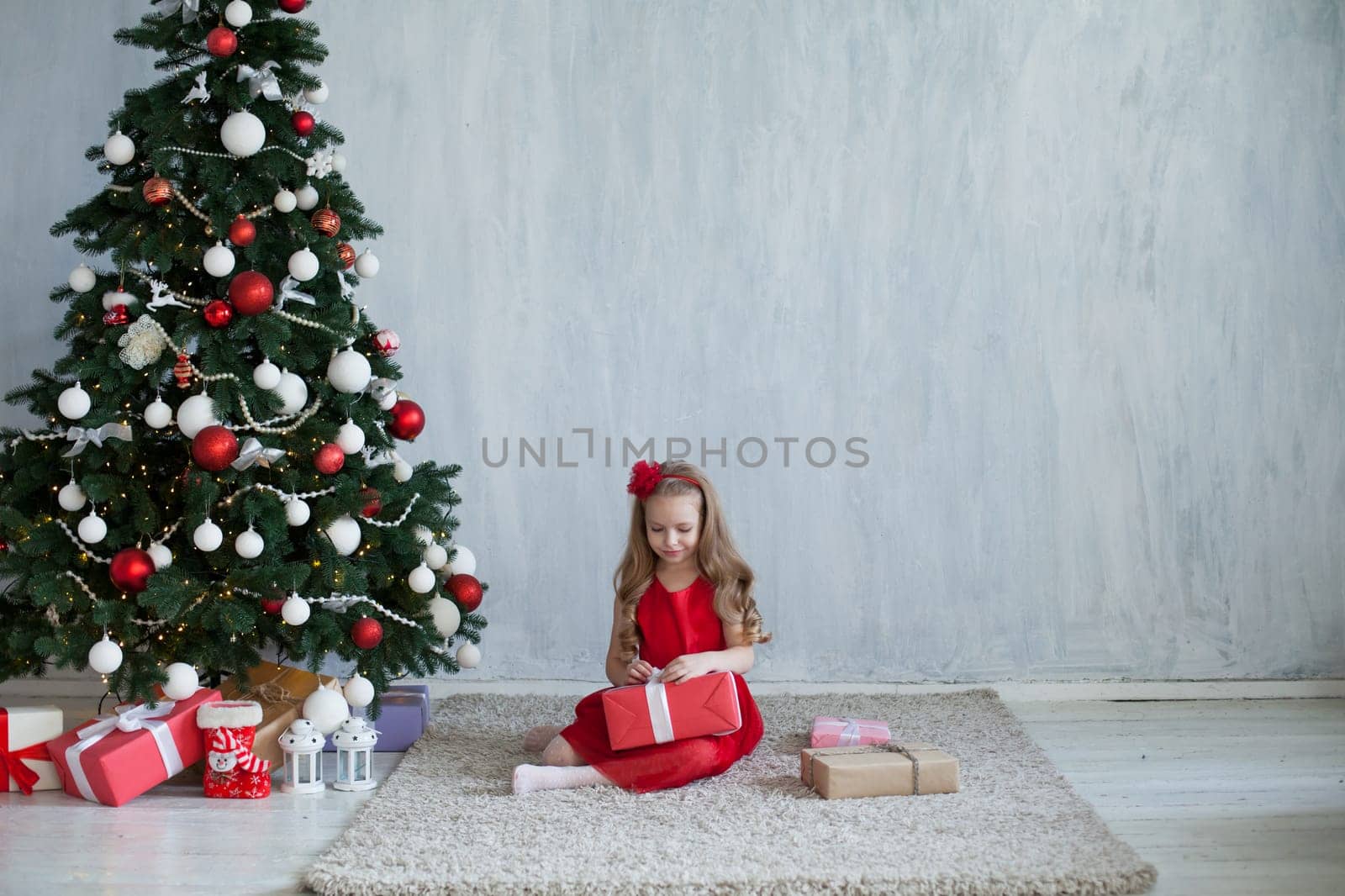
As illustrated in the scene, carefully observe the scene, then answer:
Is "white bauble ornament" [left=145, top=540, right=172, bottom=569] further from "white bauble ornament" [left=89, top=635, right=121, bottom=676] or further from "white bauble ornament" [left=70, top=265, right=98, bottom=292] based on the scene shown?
"white bauble ornament" [left=70, top=265, right=98, bottom=292]

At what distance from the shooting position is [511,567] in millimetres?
3215

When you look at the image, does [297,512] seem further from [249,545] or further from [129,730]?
[129,730]

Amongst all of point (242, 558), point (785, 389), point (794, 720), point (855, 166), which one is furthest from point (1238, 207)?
point (242, 558)

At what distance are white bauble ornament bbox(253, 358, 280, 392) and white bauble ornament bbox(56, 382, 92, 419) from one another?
317 millimetres

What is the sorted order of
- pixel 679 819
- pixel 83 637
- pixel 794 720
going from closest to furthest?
pixel 679 819 → pixel 83 637 → pixel 794 720

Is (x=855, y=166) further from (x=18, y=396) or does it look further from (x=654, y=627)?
(x=18, y=396)

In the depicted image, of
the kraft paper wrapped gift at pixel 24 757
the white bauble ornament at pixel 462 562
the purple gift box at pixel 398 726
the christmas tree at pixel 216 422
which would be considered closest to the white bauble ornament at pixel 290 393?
the christmas tree at pixel 216 422

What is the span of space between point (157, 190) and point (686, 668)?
1403 millimetres

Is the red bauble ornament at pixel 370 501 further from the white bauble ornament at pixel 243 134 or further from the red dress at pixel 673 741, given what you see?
the white bauble ornament at pixel 243 134

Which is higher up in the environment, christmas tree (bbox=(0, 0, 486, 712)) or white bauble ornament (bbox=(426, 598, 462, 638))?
christmas tree (bbox=(0, 0, 486, 712))

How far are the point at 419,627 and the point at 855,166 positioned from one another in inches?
64.6

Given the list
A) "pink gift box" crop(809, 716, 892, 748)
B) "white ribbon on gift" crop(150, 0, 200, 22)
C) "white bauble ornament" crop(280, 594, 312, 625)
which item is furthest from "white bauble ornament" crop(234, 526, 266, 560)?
"pink gift box" crop(809, 716, 892, 748)

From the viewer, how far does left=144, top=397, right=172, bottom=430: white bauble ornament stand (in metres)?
2.34

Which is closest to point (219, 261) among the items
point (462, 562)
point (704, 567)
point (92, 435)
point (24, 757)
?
point (92, 435)
